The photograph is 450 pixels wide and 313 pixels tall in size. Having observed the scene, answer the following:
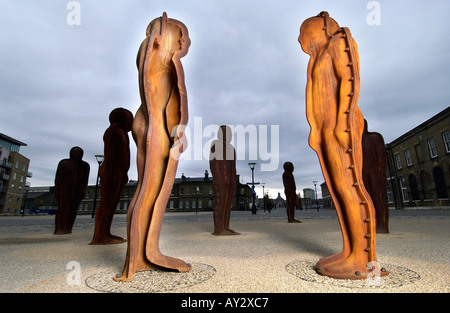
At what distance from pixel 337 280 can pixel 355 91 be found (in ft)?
7.29

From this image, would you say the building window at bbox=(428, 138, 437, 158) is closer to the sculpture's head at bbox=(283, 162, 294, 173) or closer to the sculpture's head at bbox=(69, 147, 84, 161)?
the sculpture's head at bbox=(283, 162, 294, 173)

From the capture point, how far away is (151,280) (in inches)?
107

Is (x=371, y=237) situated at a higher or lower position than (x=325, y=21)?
lower

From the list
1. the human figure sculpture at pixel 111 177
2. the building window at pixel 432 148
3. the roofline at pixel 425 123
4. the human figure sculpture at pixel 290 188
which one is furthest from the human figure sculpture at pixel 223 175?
the building window at pixel 432 148

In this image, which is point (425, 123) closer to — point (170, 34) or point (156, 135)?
point (170, 34)

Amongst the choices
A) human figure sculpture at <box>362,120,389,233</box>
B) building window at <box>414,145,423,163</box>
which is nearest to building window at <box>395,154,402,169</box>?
building window at <box>414,145,423,163</box>

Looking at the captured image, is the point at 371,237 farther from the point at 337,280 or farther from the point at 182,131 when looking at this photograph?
the point at 182,131

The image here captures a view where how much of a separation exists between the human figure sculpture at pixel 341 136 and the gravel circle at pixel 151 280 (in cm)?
142

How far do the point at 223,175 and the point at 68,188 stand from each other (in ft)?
15.5

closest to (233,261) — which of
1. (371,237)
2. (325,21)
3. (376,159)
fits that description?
(371,237)

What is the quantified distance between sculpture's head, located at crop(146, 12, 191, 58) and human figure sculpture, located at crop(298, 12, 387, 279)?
5.66 ft

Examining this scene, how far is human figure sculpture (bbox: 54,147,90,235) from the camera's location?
743 centimetres

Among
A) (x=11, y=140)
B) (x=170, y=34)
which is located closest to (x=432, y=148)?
(x=170, y=34)
